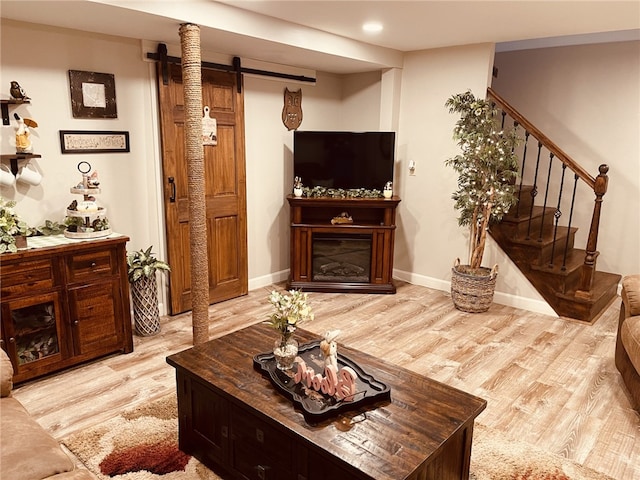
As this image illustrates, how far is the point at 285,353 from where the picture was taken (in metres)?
2.03

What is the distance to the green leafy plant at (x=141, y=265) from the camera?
3.43 m

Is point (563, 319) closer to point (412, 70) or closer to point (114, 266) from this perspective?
point (412, 70)

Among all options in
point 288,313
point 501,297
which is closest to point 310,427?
point 288,313

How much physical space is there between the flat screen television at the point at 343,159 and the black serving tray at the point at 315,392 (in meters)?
2.77

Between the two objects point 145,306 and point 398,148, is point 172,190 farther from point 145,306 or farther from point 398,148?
point 398,148

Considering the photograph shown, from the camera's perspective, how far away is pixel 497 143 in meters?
3.82

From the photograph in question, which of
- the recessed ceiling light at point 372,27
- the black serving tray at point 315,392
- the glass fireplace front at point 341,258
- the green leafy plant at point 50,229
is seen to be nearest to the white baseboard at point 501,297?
the glass fireplace front at point 341,258

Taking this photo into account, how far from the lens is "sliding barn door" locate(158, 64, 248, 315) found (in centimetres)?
377

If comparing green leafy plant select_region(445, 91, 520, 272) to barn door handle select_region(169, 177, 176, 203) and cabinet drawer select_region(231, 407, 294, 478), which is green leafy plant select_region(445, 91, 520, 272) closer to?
barn door handle select_region(169, 177, 176, 203)

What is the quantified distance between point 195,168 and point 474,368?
2.36 m

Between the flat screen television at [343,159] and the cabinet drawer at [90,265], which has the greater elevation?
the flat screen television at [343,159]

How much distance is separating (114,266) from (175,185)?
1.00 m

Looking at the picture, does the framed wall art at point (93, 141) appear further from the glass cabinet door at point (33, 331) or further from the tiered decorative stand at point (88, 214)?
the glass cabinet door at point (33, 331)

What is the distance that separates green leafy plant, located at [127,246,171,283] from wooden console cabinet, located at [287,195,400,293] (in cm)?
149
